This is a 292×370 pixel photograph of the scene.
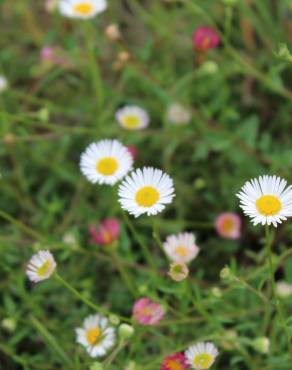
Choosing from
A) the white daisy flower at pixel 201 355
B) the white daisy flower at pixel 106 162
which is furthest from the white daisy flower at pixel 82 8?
the white daisy flower at pixel 201 355

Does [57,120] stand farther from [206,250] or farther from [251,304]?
[251,304]

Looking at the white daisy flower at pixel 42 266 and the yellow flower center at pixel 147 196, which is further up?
the yellow flower center at pixel 147 196

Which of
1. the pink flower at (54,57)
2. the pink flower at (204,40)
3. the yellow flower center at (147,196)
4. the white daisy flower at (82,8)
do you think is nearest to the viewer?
the yellow flower center at (147,196)

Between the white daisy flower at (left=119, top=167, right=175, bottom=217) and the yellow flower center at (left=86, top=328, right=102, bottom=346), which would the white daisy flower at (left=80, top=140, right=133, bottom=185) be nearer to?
the white daisy flower at (left=119, top=167, right=175, bottom=217)

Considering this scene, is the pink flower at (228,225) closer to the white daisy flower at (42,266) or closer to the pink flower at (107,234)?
the pink flower at (107,234)

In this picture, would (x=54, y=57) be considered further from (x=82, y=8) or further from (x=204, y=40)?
(x=204, y=40)

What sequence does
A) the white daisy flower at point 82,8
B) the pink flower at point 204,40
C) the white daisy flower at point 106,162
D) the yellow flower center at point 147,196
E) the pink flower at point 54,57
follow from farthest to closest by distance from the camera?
the pink flower at point 54,57 → the white daisy flower at point 82,8 → the pink flower at point 204,40 → the white daisy flower at point 106,162 → the yellow flower center at point 147,196
